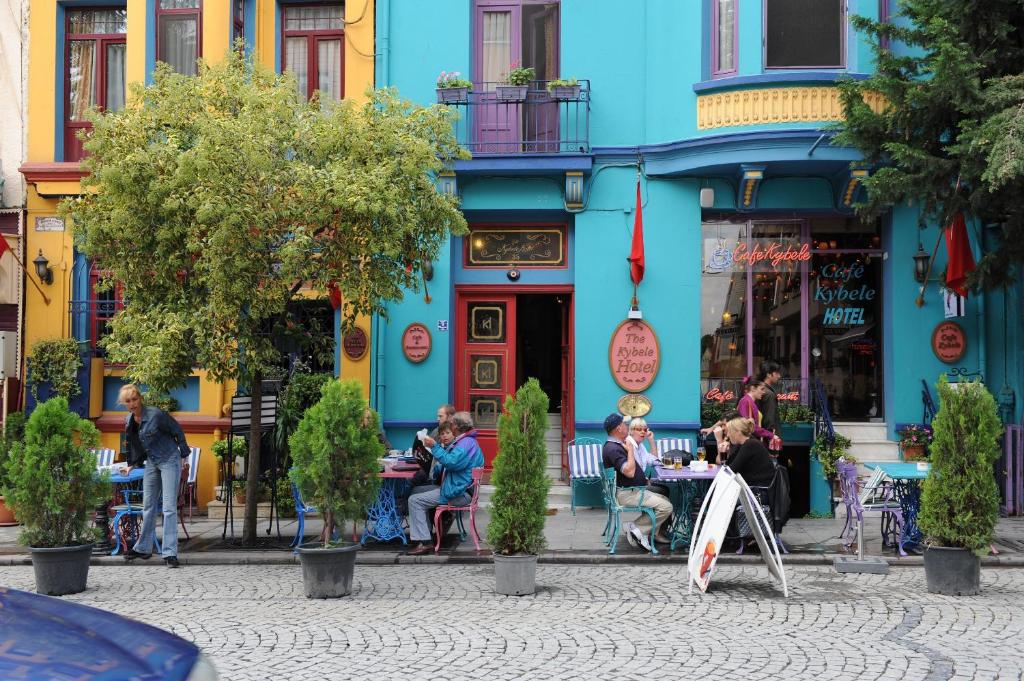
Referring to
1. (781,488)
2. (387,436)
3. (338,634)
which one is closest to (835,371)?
(781,488)

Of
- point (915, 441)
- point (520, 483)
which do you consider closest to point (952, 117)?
point (915, 441)

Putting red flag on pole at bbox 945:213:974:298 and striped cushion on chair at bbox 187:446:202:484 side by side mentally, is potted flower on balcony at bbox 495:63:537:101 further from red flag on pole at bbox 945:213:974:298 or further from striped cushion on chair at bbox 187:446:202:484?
striped cushion on chair at bbox 187:446:202:484

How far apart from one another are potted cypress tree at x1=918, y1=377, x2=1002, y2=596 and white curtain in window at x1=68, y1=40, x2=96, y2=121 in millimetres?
12868

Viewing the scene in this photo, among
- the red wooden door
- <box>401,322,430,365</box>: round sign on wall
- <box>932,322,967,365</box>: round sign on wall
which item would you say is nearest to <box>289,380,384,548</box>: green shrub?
<box>401,322,430,365</box>: round sign on wall

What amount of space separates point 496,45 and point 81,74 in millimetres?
6370

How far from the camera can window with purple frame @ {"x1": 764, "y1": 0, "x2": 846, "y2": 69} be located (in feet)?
44.5

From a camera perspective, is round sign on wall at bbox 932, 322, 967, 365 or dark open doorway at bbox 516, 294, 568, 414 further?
dark open doorway at bbox 516, 294, 568, 414

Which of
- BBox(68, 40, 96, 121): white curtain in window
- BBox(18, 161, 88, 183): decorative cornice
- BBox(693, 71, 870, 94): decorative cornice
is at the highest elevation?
BBox(68, 40, 96, 121): white curtain in window

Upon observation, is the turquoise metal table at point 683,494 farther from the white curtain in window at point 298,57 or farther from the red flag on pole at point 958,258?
the white curtain in window at point 298,57

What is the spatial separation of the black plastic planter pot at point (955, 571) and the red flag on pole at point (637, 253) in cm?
624

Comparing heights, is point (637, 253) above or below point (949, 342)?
above

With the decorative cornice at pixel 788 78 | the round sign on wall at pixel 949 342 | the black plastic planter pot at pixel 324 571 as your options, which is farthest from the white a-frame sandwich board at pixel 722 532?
the decorative cornice at pixel 788 78

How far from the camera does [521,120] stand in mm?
14422

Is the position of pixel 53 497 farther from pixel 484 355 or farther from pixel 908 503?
pixel 908 503
